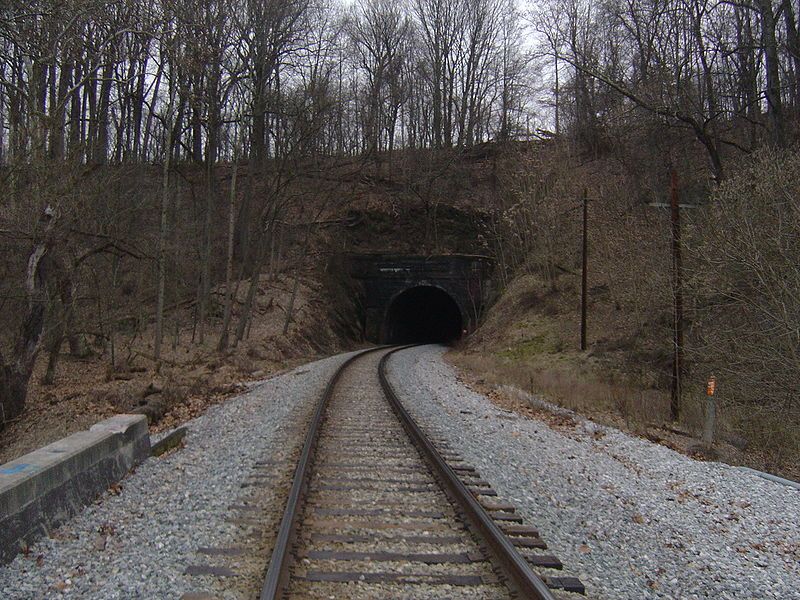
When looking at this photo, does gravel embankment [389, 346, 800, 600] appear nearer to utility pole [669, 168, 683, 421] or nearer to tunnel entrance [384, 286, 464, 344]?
utility pole [669, 168, 683, 421]

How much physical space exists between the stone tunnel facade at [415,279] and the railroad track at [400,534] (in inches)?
1197

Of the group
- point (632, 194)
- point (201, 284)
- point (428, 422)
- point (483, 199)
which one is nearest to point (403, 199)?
point (483, 199)

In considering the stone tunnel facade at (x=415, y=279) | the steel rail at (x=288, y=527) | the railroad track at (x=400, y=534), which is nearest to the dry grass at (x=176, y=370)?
the steel rail at (x=288, y=527)

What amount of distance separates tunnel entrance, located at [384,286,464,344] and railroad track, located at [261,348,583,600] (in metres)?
32.0

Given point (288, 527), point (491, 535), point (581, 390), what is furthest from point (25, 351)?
point (581, 390)

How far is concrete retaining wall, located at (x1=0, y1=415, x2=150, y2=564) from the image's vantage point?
4.66m

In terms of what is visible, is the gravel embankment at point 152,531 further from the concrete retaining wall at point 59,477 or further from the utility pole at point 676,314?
the utility pole at point 676,314

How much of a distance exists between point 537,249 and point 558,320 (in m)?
4.90

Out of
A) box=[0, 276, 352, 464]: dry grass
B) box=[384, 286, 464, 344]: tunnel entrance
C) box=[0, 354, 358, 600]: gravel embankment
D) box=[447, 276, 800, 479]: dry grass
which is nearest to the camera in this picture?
box=[0, 354, 358, 600]: gravel embankment

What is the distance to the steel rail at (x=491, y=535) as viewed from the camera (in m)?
4.05

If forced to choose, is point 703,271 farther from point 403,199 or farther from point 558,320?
point 403,199

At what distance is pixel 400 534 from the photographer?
16.9 feet

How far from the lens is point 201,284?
83.3 ft

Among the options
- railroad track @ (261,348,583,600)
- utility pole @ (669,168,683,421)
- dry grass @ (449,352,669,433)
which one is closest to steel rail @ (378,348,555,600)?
railroad track @ (261,348,583,600)
